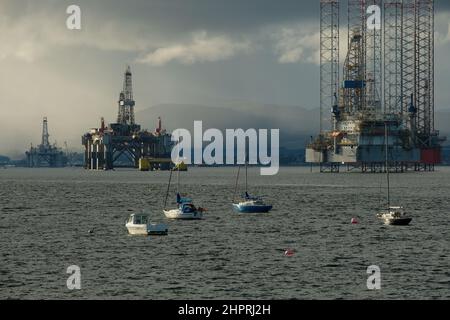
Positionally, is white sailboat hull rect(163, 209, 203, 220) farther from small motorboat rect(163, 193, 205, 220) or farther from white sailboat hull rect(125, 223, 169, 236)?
white sailboat hull rect(125, 223, 169, 236)

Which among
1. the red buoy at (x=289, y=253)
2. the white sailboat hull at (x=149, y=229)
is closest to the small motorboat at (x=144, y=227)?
the white sailboat hull at (x=149, y=229)

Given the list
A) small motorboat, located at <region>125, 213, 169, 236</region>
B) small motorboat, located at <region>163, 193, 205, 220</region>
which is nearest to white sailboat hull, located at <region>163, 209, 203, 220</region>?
small motorboat, located at <region>163, 193, 205, 220</region>

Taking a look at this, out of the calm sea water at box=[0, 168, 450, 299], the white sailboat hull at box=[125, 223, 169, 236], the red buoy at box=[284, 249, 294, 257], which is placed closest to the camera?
the calm sea water at box=[0, 168, 450, 299]

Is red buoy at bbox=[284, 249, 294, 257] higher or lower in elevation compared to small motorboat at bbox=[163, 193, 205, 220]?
lower

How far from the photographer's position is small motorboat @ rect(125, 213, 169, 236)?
103875mm

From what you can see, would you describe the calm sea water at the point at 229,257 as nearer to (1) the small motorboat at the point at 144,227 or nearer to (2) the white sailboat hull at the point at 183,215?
(1) the small motorboat at the point at 144,227

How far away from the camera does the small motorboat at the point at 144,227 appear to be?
104 metres

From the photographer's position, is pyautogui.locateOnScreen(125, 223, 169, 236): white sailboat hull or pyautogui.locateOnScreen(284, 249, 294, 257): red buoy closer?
pyautogui.locateOnScreen(284, 249, 294, 257): red buoy

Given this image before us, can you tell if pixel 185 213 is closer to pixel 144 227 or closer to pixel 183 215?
pixel 183 215

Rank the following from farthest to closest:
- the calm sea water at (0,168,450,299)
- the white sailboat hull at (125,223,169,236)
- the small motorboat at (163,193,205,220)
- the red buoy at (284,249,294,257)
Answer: the small motorboat at (163,193,205,220) < the white sailboat hull at (125,223,169,236) < the red buoy at (284,249,294,257) < the calm sea water at (0,168,450,299)

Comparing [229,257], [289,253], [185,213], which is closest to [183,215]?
[185,213]
